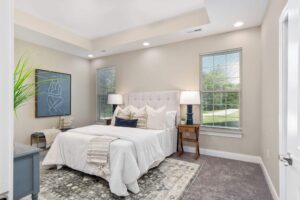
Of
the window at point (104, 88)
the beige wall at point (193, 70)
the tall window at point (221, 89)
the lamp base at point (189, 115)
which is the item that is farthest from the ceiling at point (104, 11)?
the lamp base at point (189, 115)

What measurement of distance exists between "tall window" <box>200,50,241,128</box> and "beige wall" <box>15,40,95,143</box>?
3912 mm

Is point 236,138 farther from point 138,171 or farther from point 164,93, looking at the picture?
point 138,171

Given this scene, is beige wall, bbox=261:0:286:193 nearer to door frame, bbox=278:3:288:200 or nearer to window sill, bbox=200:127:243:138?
door frame, bbox=278:3:288:200

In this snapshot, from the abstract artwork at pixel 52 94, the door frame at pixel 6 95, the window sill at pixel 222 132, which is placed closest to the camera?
the door frame at pixel 6 95

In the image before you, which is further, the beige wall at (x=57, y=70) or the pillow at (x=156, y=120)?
the beige wall at (x=57, y=70)

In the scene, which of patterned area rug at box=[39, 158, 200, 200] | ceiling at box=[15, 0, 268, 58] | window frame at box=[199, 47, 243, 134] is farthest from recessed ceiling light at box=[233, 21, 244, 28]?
patterned area rug at box=[39, 158, 200, 200]

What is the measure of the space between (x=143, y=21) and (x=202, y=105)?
240cm

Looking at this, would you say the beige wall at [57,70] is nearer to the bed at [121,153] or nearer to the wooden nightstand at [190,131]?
the bed at [121,153]

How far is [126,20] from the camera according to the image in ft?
11.7

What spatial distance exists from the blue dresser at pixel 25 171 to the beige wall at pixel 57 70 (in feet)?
8.68

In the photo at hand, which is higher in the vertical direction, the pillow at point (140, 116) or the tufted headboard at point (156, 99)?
the tufted headboard at point (156, 99)

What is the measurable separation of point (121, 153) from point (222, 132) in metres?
2.40

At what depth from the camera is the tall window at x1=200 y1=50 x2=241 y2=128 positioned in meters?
3.43

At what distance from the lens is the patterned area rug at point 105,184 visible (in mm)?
2057
